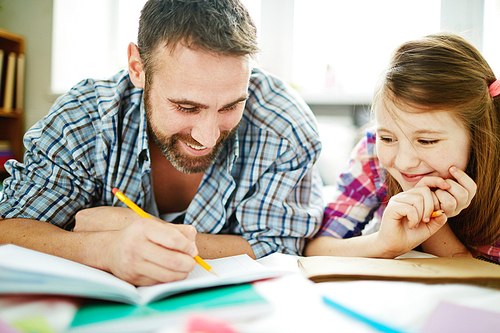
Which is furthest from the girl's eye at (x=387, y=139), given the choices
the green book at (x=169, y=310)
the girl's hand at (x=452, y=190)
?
the green book at (x=169, y=310)

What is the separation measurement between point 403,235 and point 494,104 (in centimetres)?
41

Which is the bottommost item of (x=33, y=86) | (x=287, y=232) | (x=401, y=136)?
(x=287, y=232)

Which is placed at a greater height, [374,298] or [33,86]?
[33,86]

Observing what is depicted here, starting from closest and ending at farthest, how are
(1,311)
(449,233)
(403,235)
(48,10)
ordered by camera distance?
(1,311) < (403,235) < (449,233) < (48,10)

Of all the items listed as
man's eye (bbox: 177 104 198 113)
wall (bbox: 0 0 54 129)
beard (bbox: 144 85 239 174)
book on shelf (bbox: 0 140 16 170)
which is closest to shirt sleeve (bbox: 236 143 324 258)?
beard (bbox: 144 85 239 174)

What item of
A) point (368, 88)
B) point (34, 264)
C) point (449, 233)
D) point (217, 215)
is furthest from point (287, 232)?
point (368, 88)

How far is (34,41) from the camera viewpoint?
9.45 ft

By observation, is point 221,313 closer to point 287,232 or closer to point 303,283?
point 303,283

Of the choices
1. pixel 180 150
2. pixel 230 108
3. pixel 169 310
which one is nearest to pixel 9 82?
pixel 180 150

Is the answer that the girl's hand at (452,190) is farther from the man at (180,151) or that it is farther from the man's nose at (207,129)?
the man's nose at (207,129)

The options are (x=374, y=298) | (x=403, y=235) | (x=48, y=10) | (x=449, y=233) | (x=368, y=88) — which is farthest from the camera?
(x=48, y=10)

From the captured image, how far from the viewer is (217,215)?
96cm

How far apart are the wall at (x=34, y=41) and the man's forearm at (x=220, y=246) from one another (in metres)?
2.65

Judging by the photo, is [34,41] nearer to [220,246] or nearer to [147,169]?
[147,169]
